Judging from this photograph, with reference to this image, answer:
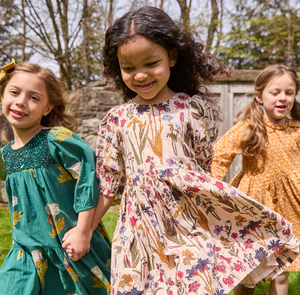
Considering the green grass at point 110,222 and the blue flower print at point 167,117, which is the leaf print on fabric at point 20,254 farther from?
the green grass at point 110,222

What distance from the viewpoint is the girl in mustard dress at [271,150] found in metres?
2.43

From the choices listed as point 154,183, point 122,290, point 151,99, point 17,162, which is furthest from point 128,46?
point 122,290

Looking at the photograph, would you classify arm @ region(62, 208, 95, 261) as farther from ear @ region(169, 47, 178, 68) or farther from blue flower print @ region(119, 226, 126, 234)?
ear @ region(169, 47, 178, 68)

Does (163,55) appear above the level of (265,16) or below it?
below

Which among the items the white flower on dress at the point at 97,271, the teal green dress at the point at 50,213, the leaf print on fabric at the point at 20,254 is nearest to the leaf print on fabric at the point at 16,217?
the teal green dress at the point at 50,213

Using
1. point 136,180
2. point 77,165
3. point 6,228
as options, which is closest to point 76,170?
point 77,165

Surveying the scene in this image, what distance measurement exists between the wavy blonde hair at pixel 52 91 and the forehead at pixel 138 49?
0.55 metres

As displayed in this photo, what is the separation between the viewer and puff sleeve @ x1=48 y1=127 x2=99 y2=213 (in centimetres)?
177

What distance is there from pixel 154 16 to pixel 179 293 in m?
1.38

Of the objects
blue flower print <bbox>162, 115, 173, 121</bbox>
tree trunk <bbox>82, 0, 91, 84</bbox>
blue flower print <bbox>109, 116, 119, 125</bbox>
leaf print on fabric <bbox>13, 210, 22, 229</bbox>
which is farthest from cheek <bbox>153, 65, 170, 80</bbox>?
tree trunk <bbox>82, 0, 91, 84</bbox>

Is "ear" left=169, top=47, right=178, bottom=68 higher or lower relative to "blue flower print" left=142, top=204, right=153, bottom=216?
higher

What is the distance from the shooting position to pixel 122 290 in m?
1.59

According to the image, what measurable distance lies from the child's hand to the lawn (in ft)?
5.00

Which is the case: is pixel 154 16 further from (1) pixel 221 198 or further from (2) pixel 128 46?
(1) pixel 221 198
